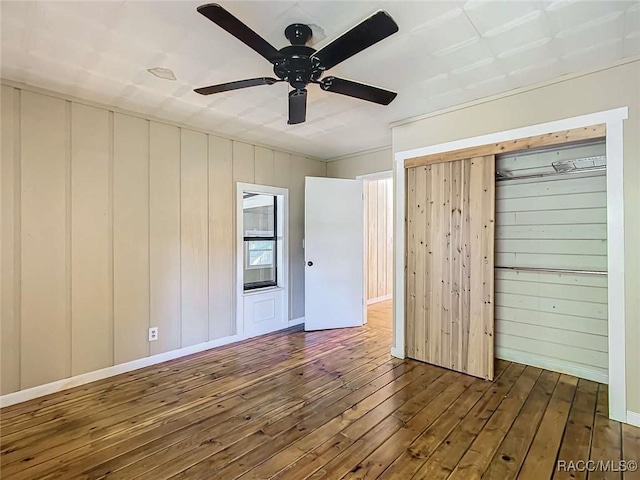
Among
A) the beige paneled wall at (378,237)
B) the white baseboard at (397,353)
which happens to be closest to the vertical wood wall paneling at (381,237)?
the beige paneled wall at (378,237)

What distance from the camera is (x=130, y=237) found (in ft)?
10.6

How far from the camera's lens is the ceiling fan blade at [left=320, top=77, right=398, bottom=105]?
200 centimetres

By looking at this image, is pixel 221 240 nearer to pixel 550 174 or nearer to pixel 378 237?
pixel 550 174

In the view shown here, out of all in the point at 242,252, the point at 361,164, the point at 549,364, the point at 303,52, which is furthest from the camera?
the point at 361,164

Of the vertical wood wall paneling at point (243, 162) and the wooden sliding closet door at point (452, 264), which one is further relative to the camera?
the vertical wood wall paneling at point (243, 162)

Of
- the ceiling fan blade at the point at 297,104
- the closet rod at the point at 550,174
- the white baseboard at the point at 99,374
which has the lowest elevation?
the white baseboard at the point at 99,374

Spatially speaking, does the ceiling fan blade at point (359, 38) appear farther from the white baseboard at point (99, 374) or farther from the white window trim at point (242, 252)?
the white baseboard at point (99, 374)

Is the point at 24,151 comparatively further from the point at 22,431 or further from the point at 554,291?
the point at 554,291

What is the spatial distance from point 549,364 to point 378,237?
13.1 feet

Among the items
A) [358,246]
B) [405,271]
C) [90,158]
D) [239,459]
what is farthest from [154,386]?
[358,246]

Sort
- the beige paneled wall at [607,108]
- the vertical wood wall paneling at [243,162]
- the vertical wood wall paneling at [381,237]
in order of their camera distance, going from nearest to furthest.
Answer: the beige paneled wall at [607,108], the vertical wood wall paneling at [243,162], the vertical wood wall paneling at [381,237]

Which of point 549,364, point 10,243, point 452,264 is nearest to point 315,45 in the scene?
point 452,264

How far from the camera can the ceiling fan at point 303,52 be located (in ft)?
4.70

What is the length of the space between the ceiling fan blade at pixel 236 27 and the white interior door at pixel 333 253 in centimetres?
283
